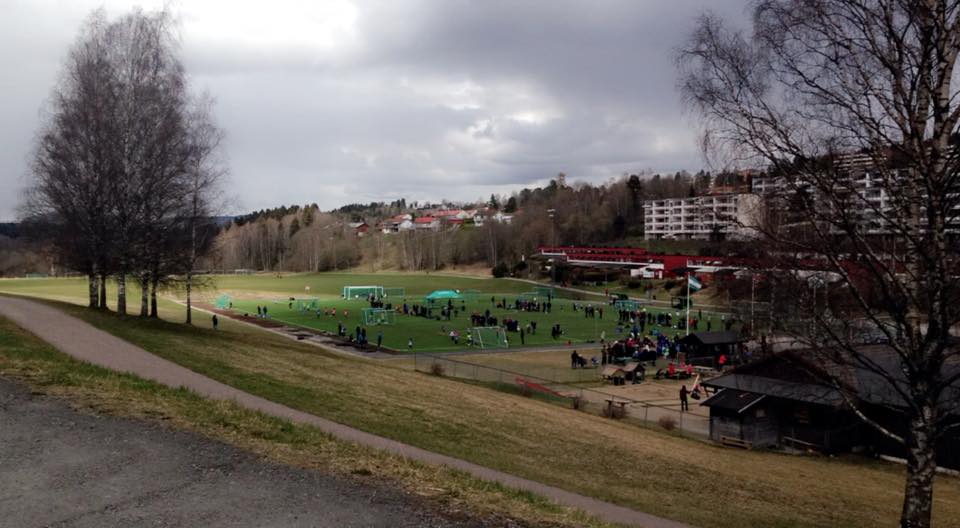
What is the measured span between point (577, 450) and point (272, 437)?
8.63 metres

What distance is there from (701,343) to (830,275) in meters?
33.4

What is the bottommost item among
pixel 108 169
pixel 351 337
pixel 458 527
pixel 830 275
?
pixel 351 337

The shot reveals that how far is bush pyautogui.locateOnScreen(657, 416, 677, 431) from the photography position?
936 inches

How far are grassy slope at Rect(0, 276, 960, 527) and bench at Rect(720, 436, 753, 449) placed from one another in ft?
2.69

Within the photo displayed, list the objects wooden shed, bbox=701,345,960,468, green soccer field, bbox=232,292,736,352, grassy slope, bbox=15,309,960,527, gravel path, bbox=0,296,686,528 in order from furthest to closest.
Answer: green soccer field, bbox=232,292,736,352, wooden shed, bbox=701,345,960,468, grassy slope, bbox=15,309,960,527, gravel path, bbox=0,296,686,528

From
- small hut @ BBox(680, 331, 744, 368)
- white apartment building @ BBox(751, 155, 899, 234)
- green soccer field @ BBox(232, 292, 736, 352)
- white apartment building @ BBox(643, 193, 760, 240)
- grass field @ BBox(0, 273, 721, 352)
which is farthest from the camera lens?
grass field @ BBox(0, 273, 721, 352)

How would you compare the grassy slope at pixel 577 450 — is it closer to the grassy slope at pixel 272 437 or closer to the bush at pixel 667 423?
the bush at pixel 667 423

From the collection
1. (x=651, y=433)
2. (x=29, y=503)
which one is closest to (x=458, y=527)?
(x=29, y=503)

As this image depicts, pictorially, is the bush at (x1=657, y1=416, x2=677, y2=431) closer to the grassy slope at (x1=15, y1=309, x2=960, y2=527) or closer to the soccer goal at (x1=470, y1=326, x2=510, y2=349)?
the grassy slope at (x1=15, y1=309, x2=960, y2=527)

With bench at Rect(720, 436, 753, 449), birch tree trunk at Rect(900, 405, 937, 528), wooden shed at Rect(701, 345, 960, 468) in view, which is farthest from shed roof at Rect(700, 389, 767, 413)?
birch tree trunk at Rect(900, 405, 937, 528)

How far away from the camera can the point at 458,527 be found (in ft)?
21.5

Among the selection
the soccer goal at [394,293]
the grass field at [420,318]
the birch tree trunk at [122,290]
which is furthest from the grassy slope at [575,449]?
the soccer goal at [394,293]

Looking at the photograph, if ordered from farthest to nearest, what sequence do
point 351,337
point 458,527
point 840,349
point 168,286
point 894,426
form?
point 351,337 < point 168,286 < point 894,426 < point 840,349 < point 458,527

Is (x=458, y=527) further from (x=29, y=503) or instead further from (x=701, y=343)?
(x=701, y=343)
